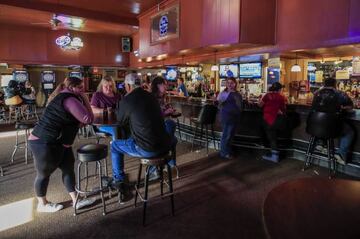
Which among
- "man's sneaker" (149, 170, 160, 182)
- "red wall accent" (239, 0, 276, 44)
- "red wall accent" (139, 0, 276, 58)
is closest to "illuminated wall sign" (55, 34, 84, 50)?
"red wall accent" (139, 0, 276, 58)

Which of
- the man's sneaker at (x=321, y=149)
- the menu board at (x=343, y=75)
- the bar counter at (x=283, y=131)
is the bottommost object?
the man's sneaker at (x=321, y=149)

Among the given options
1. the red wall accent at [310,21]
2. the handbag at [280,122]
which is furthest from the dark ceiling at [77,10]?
the handbag at [280,122]

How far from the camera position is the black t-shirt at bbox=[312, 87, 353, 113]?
14.3ft

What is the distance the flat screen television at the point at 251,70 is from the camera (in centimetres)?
898

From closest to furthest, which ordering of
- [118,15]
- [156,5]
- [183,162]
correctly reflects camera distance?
[183,162] < [156,5] < [118,15]

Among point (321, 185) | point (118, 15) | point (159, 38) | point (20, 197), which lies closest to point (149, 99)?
point (321, 185)

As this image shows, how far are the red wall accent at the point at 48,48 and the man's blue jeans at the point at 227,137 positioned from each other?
8.87 metres

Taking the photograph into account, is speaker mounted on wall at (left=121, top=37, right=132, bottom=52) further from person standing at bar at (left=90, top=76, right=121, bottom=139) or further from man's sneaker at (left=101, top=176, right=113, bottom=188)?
man's sneaker at (left=101, top=176, right=113, bottom=188)

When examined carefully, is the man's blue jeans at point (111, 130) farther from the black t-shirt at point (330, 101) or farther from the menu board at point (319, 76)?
the menu board at point (319, 76)

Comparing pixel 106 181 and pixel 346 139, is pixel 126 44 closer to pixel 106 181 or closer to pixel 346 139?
pixel 106 181

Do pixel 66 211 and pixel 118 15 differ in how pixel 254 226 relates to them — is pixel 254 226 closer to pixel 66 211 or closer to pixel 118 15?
pixel 66 211

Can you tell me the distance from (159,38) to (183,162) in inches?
177

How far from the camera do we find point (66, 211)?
10.6ft

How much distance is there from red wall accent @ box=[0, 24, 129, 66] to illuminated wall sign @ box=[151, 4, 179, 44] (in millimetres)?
4714
